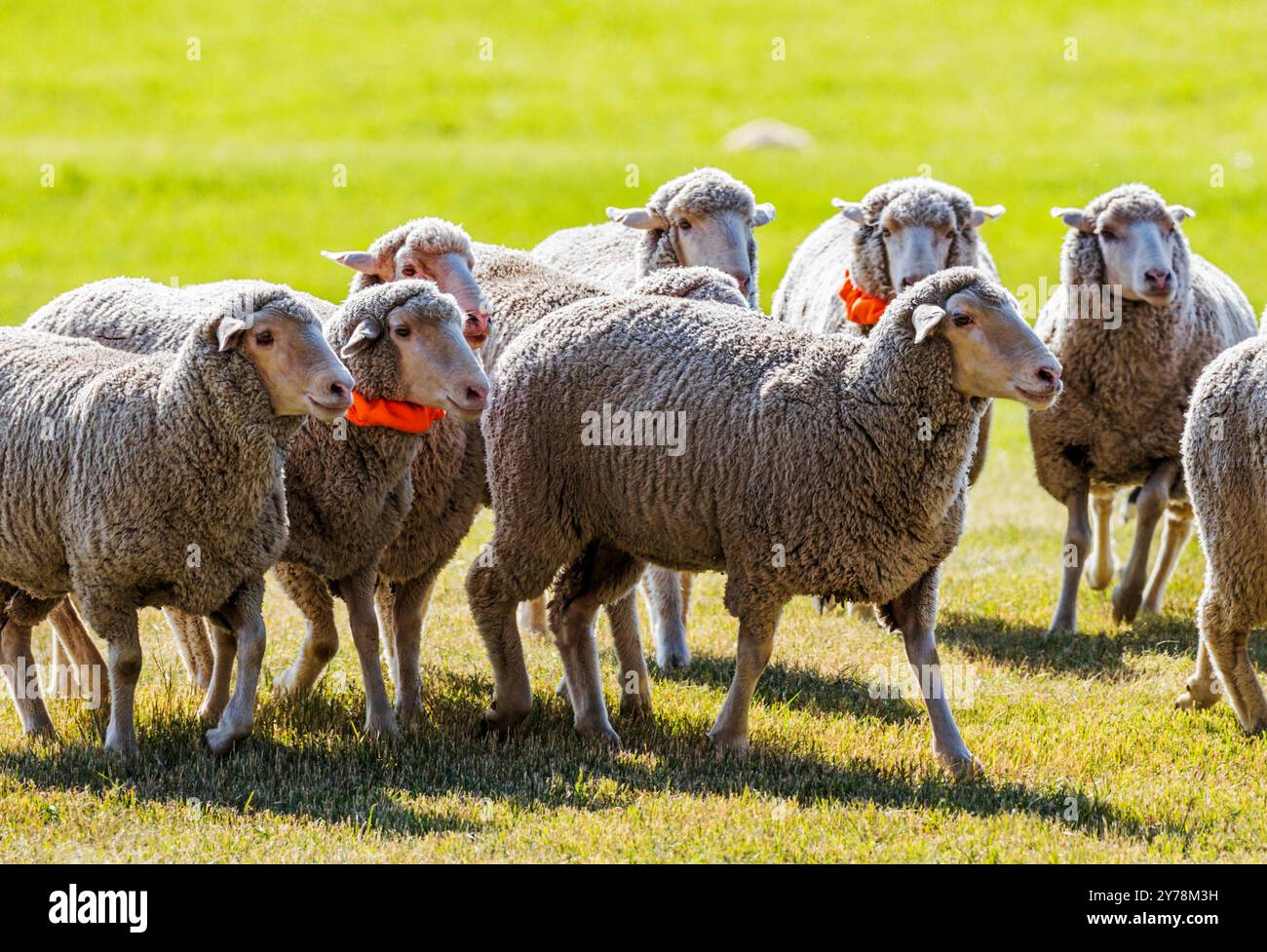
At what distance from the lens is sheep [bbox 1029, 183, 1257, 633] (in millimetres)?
9422

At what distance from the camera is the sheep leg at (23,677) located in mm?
7359

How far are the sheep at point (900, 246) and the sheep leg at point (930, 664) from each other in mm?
2629

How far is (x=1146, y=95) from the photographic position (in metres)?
36.7

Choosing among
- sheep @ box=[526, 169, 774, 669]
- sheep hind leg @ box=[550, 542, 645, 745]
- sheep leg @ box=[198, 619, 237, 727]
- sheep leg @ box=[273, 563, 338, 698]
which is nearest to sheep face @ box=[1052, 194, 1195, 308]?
sheep @ box=[526, 169, 774, 669]

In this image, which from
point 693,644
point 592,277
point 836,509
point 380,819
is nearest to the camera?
point 380,819

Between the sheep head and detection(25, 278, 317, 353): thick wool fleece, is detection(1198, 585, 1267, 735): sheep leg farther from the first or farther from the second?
detection(25, 278, 317, 353): thick wool fleece

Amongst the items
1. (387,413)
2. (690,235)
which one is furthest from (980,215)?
(387,413)

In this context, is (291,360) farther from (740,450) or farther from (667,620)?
(667,620)

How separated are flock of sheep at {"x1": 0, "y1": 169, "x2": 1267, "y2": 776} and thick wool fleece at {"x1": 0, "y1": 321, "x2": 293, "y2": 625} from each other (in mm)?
11

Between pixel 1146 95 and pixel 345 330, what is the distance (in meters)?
32.6

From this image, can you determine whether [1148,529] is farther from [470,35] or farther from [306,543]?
[470,35]

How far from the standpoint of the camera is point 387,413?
712 cm

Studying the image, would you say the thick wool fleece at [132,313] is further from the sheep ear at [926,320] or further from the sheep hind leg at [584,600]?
the sheep ear at [926,320]

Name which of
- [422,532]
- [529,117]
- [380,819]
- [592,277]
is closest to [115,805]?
[380,819]
